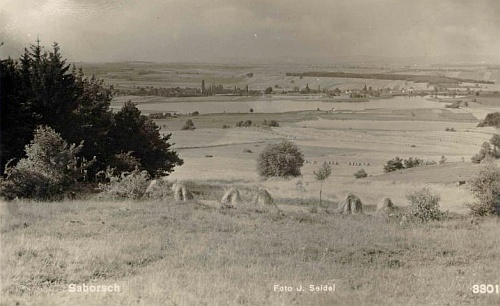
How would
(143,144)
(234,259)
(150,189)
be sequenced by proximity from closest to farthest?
1. (234,259)
2. (150,189)
3. (143,144)

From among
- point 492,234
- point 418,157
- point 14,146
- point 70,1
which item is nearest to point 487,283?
point 492,234

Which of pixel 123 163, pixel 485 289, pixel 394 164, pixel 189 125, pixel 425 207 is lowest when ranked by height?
pixel 485 289

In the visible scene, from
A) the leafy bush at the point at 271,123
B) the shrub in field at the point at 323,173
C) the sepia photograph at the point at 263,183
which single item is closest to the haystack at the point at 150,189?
the sepia photograph at the point at 263,183

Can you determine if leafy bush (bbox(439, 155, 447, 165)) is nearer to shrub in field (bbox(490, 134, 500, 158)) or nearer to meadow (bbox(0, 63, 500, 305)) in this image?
meadow (bbox(0, 63, 500, 305))

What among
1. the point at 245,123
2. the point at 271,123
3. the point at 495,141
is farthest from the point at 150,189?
the point at 495,141

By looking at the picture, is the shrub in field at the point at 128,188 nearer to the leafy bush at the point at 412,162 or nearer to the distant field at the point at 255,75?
the distant field at the point at 255,75

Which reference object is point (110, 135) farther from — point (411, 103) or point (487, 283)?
point (487, 283)

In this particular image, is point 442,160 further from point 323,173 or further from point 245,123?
point 245,123
